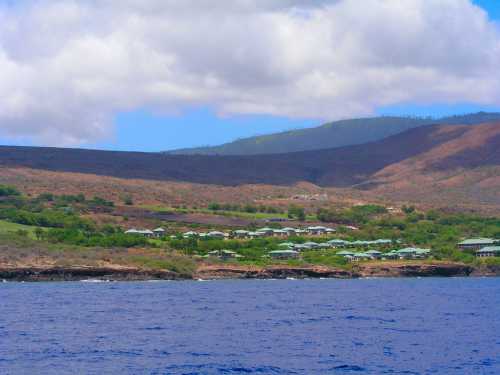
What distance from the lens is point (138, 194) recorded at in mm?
193375

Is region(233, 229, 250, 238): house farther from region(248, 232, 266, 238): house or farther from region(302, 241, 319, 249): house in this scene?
region(302, 241, 319, 249): house

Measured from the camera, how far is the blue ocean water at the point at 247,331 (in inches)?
1801

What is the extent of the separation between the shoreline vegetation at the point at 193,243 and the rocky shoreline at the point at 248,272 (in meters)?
0.13

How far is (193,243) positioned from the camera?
132500 millimetres

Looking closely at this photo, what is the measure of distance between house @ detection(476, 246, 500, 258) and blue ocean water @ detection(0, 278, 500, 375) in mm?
46785

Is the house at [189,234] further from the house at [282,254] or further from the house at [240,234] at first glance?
the house at [282,254]

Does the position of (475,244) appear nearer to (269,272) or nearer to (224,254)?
(269,272)

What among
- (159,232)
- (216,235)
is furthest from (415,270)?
(159,232)

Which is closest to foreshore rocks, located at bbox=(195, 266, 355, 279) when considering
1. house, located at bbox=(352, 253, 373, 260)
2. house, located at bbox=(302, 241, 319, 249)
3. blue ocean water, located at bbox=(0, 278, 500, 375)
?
house, located at bbox=(352, 253, 373, 260)

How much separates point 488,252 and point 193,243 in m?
43.6

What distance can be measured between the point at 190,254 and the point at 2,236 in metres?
24.7

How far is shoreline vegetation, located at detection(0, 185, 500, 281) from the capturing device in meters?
114

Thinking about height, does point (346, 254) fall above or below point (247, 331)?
above

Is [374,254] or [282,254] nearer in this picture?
[282,254]
